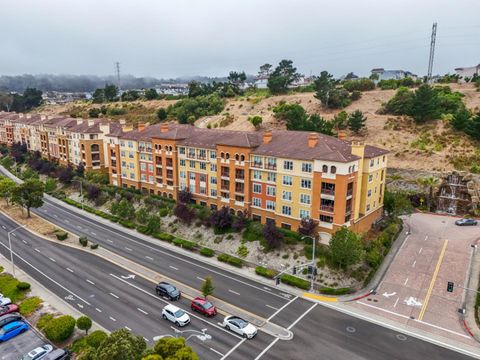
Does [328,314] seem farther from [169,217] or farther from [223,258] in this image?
[169,217]

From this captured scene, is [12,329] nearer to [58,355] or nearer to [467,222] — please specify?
[58,355]

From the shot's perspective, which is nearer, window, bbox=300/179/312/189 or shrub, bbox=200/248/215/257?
window, bbox=300/179/312/189

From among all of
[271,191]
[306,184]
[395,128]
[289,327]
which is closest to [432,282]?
[306,184]

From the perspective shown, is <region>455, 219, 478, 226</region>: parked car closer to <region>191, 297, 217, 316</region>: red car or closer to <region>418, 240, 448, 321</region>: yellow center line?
<region>418, 240, 448, 321</region>: yellow center line

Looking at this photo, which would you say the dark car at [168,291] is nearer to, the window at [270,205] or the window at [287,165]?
the window at [270,205]

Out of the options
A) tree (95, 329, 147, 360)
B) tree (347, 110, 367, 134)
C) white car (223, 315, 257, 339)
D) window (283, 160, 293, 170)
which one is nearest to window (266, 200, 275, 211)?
window (283, 160, 293, 170)

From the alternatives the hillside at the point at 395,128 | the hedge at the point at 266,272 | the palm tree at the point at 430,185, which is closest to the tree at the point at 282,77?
the hillside at the point at 395,128
